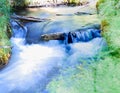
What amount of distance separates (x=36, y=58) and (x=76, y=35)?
1819 mm

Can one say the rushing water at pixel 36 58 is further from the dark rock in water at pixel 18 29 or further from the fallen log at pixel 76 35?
the fallen log at pixel 76 35

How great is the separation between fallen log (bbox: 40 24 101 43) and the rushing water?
17cm

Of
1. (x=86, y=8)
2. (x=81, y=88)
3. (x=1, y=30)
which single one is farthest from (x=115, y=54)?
(x=86, y=8)

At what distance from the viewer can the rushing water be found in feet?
23.2

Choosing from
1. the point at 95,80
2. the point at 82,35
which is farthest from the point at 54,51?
the point at 95,80

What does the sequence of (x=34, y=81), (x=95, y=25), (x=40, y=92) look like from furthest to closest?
(x=95, y=25), (x=34, y=81), (x=40, y=92)

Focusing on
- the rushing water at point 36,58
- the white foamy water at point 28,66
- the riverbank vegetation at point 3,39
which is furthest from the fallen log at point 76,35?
the riverbank vegetation at point 3,39

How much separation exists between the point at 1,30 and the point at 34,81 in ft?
6.21

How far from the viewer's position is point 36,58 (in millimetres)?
8930

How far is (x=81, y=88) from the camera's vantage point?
3.71m

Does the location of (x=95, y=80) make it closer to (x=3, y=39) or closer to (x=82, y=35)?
(x=3, y=39)

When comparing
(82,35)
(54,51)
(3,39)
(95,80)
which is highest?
(95,80)

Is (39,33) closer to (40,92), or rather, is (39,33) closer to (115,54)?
(40,92)

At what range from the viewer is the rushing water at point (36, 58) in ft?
23.2
